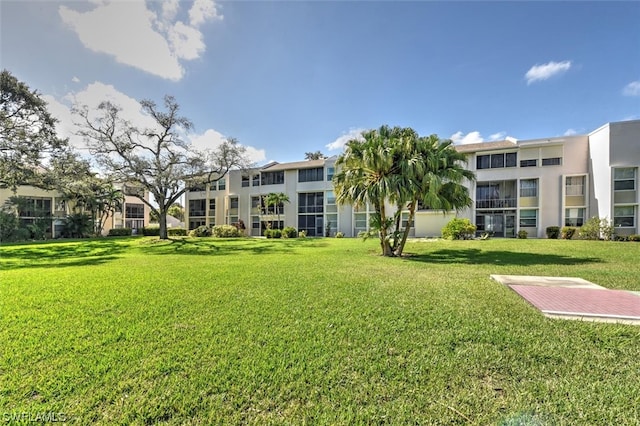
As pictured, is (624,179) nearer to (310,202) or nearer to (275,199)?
(310,202)

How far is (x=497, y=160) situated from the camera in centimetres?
2680

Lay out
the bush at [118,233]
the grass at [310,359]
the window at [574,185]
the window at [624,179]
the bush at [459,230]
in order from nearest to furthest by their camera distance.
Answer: the grass at [310,359]
the window at [624,179]
the bush at [459,230]
the window at [574,185]
the bush at [118,233]

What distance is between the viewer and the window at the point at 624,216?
21531 millimetres

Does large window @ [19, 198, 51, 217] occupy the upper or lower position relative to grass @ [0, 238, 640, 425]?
upper

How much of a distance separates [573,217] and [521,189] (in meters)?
4.56

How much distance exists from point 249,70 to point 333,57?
4508 mm

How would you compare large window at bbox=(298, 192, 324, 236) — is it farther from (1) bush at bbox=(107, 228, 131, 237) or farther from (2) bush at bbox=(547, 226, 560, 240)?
(1) bush at bbox=(107, 228, 131, 237)

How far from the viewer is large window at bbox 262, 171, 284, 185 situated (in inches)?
1427

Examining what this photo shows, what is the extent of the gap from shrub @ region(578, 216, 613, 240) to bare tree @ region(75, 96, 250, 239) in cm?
2984

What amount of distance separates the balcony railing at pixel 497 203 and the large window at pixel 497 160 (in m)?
3.19

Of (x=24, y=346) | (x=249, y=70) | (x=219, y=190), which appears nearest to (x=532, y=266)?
(x=24, y=346)

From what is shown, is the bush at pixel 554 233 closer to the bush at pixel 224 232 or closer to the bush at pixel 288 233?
the bush at pixel 288 233

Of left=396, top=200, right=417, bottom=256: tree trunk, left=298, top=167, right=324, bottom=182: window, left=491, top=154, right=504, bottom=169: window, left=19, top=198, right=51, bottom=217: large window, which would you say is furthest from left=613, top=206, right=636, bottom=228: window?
left=19, top=198, right=51, bottom=217: large window

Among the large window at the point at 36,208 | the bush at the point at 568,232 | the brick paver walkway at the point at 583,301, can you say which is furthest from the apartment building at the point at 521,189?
the large window at the point at 36,208
